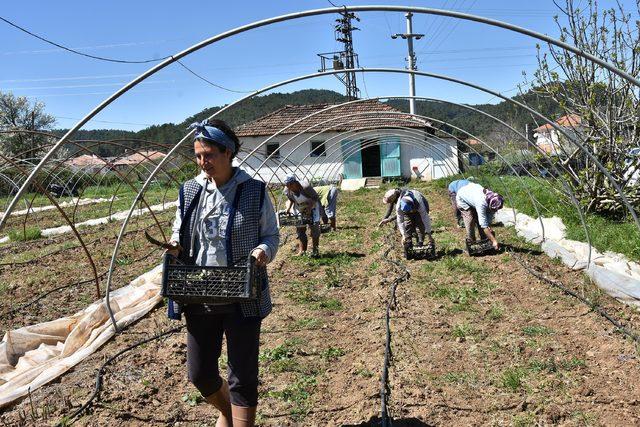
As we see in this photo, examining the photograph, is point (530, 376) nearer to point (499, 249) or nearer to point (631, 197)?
point (499, 249)

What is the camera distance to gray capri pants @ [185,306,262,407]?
9.16 ft

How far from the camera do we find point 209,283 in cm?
274

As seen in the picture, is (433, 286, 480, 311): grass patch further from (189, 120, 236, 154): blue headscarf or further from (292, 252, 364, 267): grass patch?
(189, 120, 236, 154): blue headscarf

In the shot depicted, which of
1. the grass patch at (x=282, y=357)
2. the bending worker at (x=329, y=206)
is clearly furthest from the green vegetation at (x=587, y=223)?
the grass patch at (x=282, y=357)

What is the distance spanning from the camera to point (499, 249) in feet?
28.6

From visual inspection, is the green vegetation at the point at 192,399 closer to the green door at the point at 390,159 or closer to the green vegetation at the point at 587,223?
the green vegetation at the point at 587,223

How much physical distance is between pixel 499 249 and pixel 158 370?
5.71m

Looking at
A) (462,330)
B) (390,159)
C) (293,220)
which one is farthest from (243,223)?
(390,159)

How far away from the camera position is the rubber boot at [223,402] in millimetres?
3037

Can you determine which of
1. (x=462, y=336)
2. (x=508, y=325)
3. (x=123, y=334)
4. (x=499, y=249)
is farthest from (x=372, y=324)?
(x=499, y=249)

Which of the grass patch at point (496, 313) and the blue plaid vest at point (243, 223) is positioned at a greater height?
the blue plaid vest at point (243, 223)

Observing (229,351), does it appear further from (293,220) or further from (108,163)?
(108,163)

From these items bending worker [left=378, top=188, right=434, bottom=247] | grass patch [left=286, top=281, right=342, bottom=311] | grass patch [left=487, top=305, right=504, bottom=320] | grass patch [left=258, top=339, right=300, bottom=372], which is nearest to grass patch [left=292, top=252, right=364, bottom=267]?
bending worker [left=378, top=188, right=434, bottom=247]

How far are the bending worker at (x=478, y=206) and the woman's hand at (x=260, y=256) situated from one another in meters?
5.92
